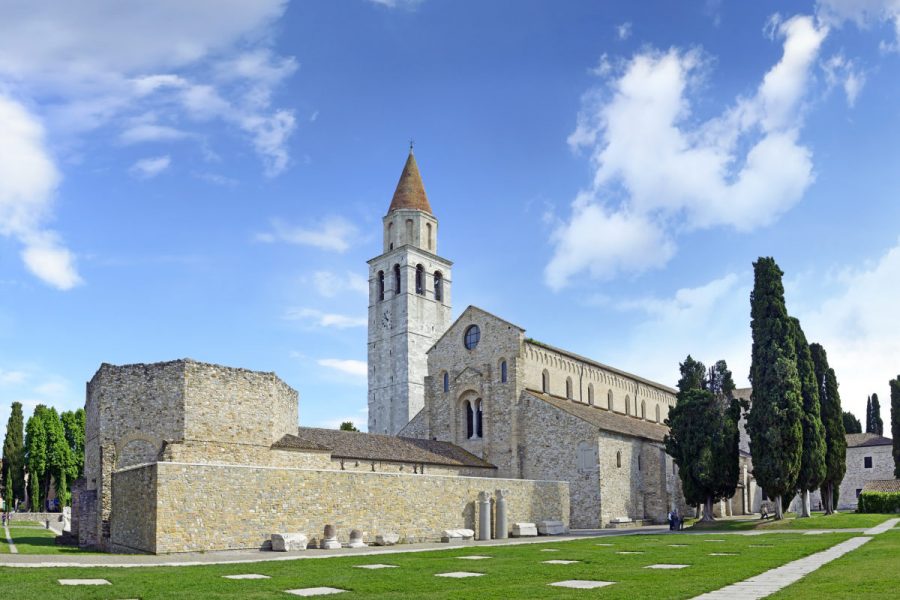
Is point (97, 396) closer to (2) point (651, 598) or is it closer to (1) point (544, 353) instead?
(2) point (651, 598)

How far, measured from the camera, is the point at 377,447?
133 feet

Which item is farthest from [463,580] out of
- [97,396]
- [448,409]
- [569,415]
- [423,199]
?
[423,199]

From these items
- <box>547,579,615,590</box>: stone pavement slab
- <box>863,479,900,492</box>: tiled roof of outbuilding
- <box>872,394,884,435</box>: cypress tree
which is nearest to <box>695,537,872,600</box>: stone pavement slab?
<box>547,579,615,590</box>: stone pavement slab

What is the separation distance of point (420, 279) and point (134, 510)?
1973 inches

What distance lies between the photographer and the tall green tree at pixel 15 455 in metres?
71.1

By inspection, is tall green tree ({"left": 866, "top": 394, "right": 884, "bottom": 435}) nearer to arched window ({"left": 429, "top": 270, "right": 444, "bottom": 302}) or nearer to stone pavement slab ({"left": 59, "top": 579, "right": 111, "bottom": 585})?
arched window ({"left": 429, "top": 270, "right": 444, "bottom": 302})

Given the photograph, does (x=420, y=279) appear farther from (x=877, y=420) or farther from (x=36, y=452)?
(x=877, y=420)

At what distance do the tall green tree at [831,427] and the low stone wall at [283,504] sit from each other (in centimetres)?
2342

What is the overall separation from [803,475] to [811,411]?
324cm

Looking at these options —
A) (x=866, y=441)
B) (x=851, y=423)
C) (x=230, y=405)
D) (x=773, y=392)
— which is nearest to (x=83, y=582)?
(x=230, y=405)

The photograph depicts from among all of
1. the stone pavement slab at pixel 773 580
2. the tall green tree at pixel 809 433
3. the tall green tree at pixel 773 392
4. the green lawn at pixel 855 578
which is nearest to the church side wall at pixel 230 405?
the stone pavement slab at pixel 773 580

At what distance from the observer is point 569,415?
44.4 meters

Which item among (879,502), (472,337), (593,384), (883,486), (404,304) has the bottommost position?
(883,486)

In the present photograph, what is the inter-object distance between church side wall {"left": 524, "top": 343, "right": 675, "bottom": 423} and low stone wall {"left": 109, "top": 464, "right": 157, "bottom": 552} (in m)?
26.4
